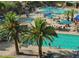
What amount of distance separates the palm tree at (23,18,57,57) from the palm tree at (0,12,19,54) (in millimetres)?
221

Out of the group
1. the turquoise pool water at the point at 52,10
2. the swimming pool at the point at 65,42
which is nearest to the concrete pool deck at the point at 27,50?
the swimming pool at the point at 65,42

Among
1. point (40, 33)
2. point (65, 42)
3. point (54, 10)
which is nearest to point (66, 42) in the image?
point (65, 42)

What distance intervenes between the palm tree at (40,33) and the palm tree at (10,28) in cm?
22

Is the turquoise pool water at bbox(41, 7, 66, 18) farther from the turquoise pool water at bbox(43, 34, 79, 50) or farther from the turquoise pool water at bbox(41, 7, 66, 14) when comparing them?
the turquoise pool water at bbox(43, 34, 79, 50)

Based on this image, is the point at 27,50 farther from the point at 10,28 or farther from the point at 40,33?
the point at 10,28

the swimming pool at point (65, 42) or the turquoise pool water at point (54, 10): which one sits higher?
the turquoise pool water at point (54, 10)

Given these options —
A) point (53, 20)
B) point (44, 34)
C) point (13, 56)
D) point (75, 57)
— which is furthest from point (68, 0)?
point (13, 56)

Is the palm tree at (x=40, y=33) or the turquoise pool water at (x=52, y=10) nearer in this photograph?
the palm tree at (x=40, y=33)

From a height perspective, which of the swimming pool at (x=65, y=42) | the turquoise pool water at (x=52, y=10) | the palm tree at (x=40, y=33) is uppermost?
the turquoise pool water at (x=52, y=10)

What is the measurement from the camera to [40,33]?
545 cm

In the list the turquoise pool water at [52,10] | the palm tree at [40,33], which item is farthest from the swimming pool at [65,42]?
the turquoise pool water at [52,10]

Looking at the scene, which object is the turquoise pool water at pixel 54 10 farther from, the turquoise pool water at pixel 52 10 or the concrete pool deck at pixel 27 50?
the concrete pool deck at pixel 27 50

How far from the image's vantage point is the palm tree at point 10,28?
5469mm

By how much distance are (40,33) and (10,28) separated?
66cm
